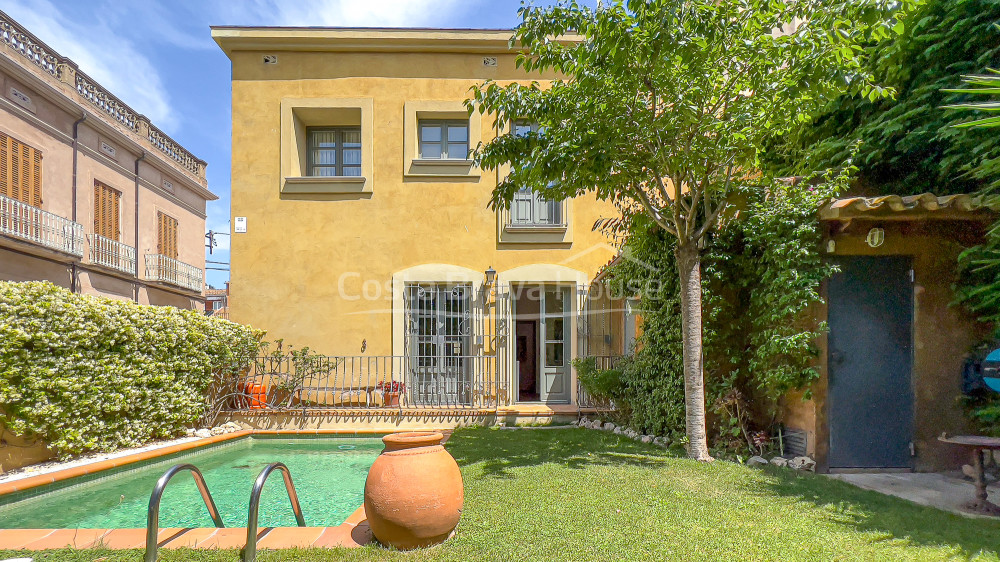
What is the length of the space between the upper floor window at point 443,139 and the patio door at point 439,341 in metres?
2.61

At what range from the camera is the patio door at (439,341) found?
29.6ft

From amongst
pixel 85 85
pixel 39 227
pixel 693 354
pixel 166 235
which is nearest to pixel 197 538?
pixel 693 354

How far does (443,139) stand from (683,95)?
18.8 ft

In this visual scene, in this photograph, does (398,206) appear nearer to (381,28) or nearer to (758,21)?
(381,28)

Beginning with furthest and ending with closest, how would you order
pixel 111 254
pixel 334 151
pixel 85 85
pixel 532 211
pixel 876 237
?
1. pixel 111 254
2. pixel 85 85
3. pixel 334 151
4. pixel 532 211
5. pixel 876 237

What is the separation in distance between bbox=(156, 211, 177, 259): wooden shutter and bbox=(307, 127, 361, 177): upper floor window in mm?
11006

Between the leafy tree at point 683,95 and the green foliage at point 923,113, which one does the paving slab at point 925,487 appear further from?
the green foliage at point 923,113

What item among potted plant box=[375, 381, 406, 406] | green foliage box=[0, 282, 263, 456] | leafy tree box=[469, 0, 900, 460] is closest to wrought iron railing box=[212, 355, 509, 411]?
potted plant box=[375, 381, 406, 406]

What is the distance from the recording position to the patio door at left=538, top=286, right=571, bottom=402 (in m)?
9.34

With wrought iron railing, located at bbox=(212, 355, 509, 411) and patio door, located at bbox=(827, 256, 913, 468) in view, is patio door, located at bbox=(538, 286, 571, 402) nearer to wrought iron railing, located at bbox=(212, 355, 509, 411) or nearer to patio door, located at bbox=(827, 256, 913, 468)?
wrought iron railing, located at bbox=(212, 355, 509, 411)

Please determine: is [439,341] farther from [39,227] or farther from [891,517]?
[39,227]

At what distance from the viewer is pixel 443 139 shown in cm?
963

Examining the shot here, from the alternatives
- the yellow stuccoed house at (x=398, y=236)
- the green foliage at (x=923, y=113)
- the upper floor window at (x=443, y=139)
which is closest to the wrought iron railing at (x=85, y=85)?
the yellow stuccoed house at (x=398, y=236)

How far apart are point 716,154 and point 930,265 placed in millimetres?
2512
